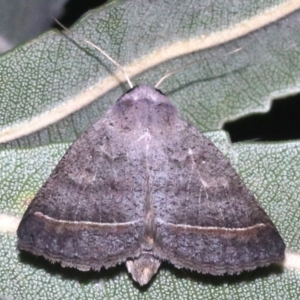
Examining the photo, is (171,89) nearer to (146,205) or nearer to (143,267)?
(146,205)

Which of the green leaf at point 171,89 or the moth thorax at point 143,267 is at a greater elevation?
the green leaf at point 171,89

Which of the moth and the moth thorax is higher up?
the moth

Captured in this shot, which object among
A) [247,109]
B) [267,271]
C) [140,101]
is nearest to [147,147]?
[140,101]

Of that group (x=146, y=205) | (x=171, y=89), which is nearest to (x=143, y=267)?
(x=146, y=205)

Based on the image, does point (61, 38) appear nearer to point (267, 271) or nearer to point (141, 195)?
point (141, 195)
